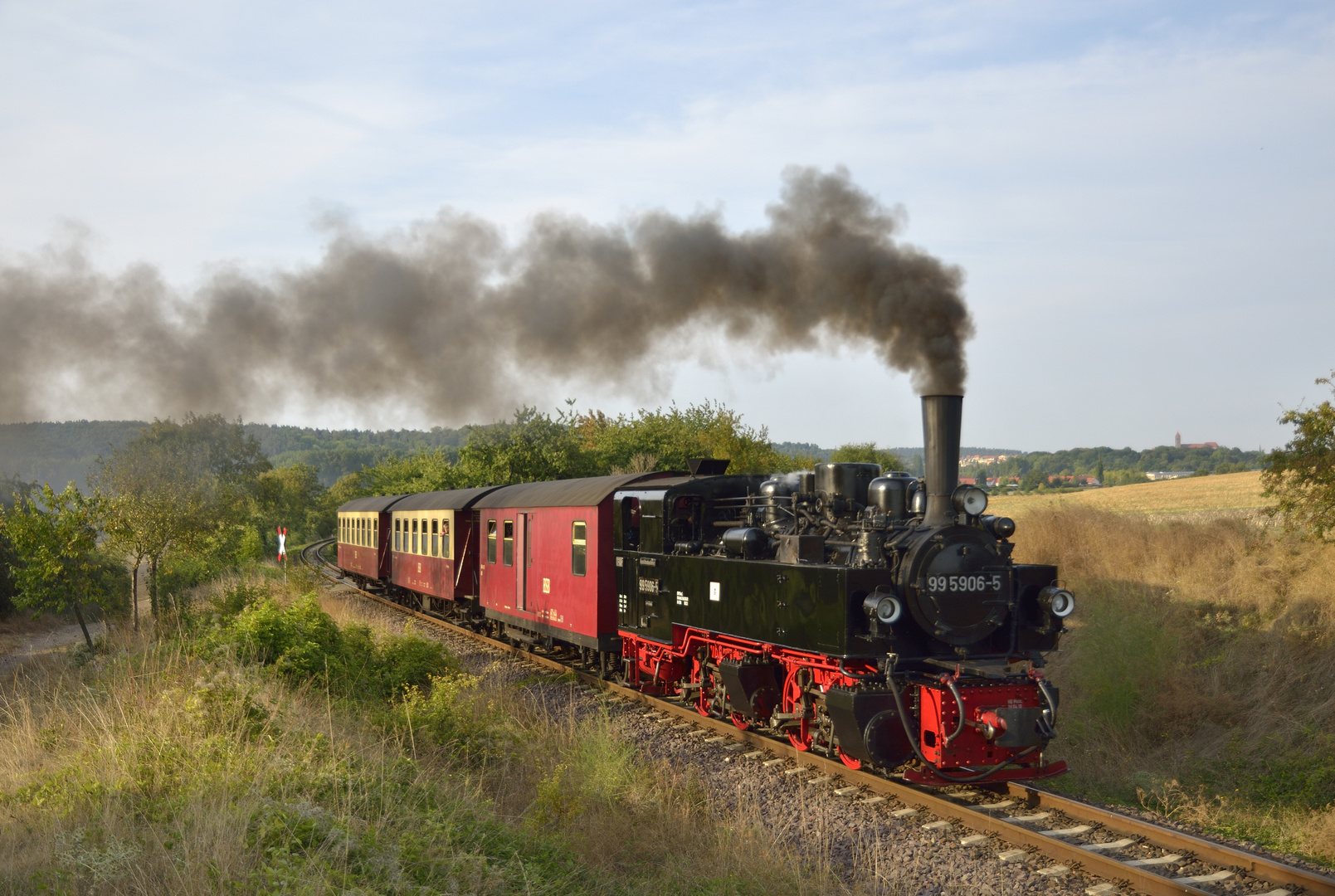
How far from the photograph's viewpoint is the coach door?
1446 centimetres

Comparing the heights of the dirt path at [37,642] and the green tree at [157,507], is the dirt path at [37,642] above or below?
below

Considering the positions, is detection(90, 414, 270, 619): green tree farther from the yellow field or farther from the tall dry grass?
the yellow field

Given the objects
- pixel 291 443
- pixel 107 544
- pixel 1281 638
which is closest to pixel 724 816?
pixel 1281 638

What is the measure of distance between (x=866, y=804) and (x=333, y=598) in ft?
58.4

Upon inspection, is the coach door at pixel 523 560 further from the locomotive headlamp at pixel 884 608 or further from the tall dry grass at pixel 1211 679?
the locomotive headlamp at pixel 884 608

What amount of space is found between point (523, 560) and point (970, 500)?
8628 millimetres

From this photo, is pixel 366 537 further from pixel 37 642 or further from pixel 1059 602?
pixel 1059 602

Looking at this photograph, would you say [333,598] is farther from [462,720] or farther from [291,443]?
[291,443]

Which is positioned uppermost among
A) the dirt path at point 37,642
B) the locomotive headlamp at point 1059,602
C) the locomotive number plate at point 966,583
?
the locomotive number plate at point 966,583

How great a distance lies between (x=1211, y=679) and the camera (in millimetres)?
11477

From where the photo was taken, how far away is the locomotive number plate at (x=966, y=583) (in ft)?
24.0

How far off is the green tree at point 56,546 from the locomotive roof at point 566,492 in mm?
7081

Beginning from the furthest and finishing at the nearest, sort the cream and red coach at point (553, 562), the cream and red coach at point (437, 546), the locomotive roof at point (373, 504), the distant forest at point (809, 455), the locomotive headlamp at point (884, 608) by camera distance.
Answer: the distant forest at point (809, 455) < the locomotive roof at point (373, 504) < the cream and red coach at point (437, 546) < the cream and red coach at point (553, 562) < the locomotive headlamp at point (884, 608)

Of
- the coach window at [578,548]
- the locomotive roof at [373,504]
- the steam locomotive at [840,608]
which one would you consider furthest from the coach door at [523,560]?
the locomotive roof at [373,504]
